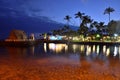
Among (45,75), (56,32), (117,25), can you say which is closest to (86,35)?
(117,25)

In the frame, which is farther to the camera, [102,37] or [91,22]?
[91,22]

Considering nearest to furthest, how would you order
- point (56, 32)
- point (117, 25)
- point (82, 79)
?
point (82, 79) < point (117, 25) < point (56, 32)

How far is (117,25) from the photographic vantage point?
3063 inches

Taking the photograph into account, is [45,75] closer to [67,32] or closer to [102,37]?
[102,37]

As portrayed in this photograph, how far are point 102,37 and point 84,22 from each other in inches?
406

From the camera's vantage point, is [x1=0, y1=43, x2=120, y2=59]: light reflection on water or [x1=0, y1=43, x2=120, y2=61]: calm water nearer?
[x1=0, y1=43, x2=120, y2=61]: calm water

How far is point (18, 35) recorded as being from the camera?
58875mm

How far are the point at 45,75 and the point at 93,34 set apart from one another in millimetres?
81877

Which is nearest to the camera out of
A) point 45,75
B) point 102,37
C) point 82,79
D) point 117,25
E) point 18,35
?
point 82,79

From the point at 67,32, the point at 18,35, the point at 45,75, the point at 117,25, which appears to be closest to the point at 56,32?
the point at 67,32

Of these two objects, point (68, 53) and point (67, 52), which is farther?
point (67, 52)

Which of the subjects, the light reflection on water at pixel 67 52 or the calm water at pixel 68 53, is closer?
the calm water at pixel 68 53

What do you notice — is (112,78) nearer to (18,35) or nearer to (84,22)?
(18,35)

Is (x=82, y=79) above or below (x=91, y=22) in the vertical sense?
below
